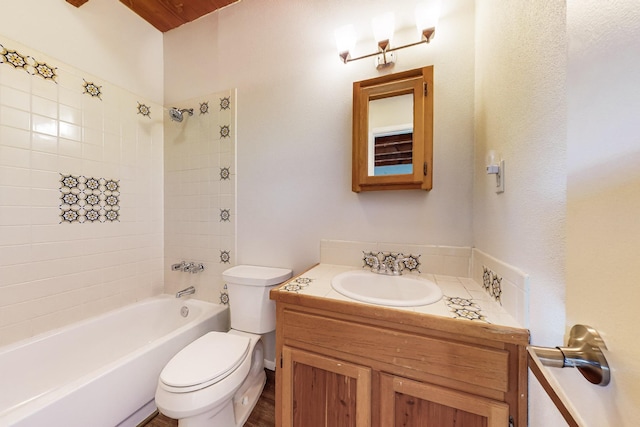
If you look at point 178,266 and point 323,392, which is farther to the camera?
point 178,266

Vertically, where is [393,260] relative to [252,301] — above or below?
above

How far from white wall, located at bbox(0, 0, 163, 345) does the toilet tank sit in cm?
92

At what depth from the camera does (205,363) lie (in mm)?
1052

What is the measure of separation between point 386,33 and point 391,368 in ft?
4.96

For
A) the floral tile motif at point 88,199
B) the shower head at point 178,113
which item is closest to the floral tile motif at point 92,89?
the shower head at point 178,113

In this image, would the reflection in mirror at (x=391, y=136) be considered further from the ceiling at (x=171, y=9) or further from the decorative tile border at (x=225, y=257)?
the ceiling at (x=171, y=9)

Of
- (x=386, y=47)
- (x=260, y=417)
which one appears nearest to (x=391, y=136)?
(x=386, y=47)

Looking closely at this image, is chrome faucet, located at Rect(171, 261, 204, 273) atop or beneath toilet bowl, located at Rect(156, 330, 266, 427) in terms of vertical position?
atop

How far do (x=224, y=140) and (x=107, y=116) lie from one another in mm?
778

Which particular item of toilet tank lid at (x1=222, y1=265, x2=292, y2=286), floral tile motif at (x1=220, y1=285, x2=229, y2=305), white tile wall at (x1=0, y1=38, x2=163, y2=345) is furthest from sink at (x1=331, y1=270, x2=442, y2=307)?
white tile wall at (x1=0, y1=38, x2=163, y2=345)

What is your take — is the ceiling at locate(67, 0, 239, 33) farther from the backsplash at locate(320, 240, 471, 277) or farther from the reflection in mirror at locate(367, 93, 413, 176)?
the backsplash at locate(320, 240, 471, 277)

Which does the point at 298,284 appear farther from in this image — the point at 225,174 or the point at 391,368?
the point at 225,174

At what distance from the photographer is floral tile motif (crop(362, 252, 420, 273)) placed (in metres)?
1.22

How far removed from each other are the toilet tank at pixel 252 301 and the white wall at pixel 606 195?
1235 mm
